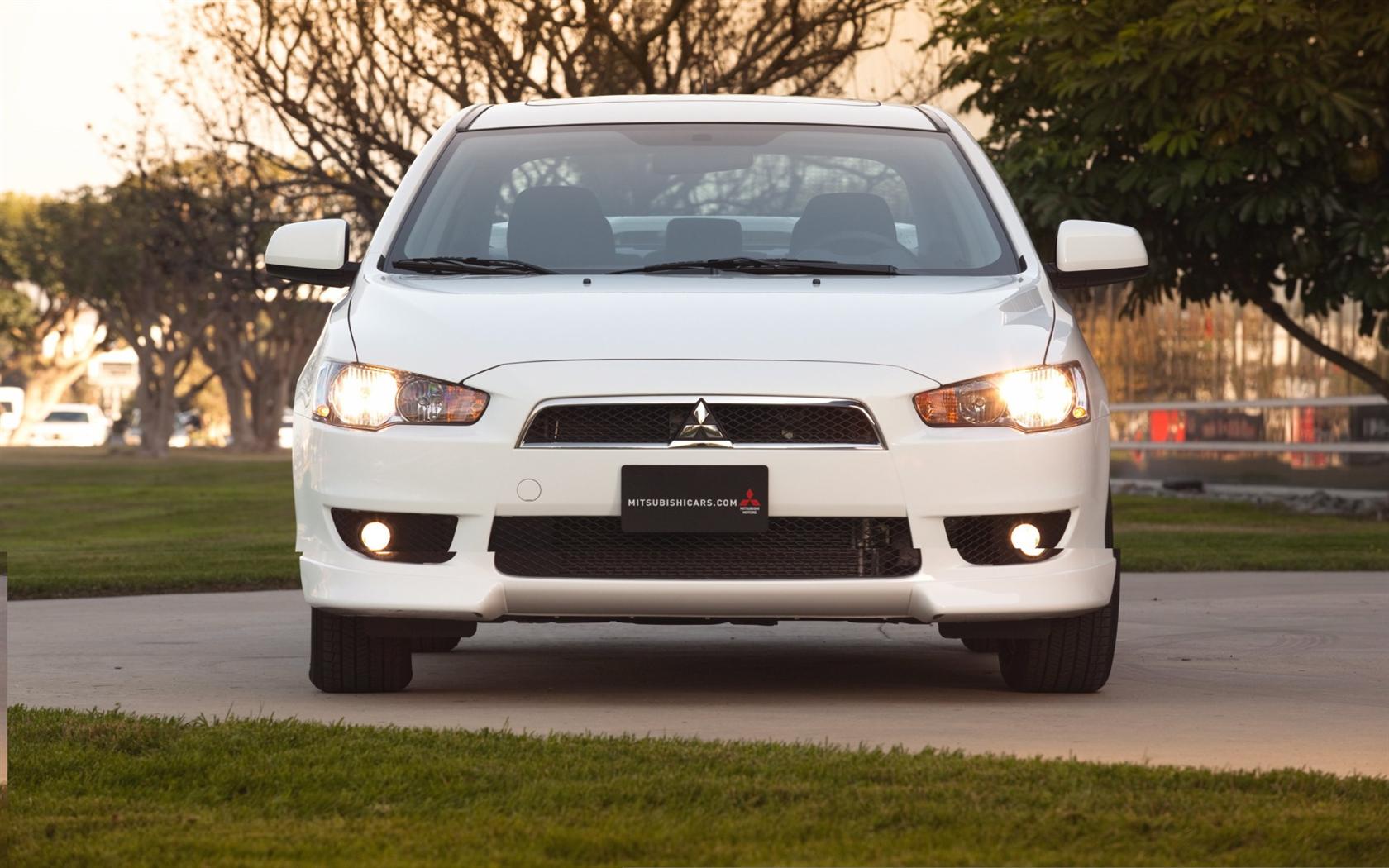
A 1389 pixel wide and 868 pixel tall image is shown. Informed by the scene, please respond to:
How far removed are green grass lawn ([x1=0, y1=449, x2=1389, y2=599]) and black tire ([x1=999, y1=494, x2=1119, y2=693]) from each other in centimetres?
478

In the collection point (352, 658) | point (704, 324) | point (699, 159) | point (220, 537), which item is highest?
point (699, 159)

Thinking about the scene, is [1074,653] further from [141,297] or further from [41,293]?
[41,293]

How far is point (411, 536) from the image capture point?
5.98 meters

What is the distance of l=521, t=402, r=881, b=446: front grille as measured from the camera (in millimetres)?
5785

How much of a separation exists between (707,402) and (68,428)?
80.2 m

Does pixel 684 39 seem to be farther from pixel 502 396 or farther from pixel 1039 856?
pixel 1039 856

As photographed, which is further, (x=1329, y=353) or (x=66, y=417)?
(x=66, y=417)

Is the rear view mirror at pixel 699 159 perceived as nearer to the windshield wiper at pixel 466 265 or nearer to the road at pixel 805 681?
the windshield wiper at pixel 466 265

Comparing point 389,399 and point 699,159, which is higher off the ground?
point 699,159

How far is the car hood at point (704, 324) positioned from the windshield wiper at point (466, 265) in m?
0.21

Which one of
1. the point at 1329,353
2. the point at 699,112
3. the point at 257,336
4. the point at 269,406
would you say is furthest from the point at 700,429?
the point at 269,406

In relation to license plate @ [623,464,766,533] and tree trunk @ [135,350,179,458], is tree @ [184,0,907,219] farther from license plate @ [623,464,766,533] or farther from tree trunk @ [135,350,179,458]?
tree trunk @ [135,350,179,458]

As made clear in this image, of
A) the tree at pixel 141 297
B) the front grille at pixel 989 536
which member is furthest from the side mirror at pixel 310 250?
the tree at pixel 141 297

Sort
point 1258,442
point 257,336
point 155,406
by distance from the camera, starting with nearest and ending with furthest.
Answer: point 1258,442, point 155,406, point 257,336
